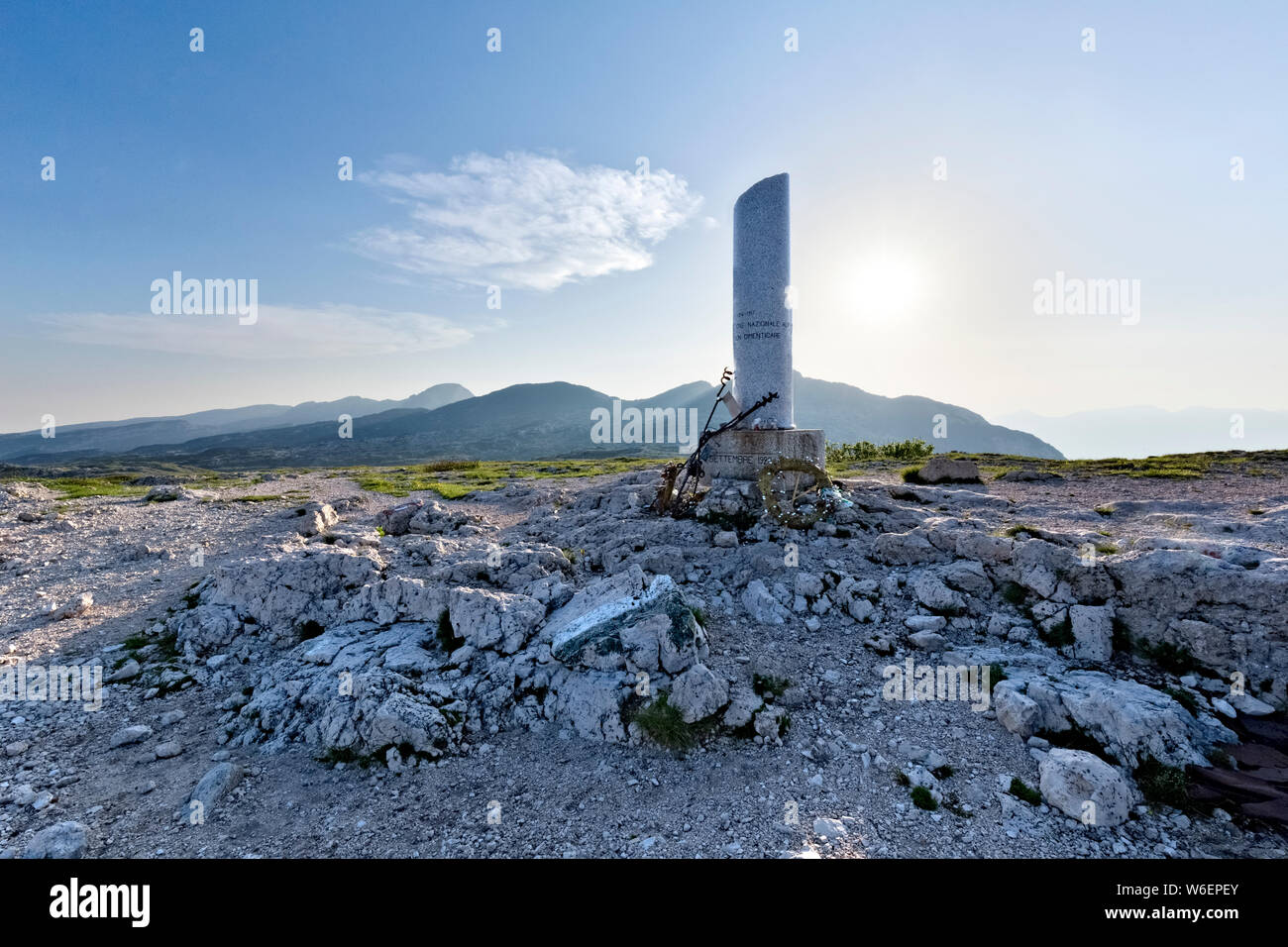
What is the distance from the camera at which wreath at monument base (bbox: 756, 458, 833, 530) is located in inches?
524

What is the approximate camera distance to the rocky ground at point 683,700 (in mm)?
5914

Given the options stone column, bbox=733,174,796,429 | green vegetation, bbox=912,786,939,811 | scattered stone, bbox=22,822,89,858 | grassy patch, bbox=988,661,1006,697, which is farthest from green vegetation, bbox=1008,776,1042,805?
stone column, bbox=733,174,796,429

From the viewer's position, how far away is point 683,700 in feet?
24.3

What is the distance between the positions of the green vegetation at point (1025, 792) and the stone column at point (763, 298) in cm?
1180

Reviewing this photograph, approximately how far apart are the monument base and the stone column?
863 mm

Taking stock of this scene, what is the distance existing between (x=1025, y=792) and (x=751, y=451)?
436 inches

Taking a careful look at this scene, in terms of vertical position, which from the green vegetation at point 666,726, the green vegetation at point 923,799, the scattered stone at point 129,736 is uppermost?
the green vegetation at point 666,726

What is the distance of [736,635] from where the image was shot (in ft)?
30.8

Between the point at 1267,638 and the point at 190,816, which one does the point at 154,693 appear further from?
the point at 1267,638
